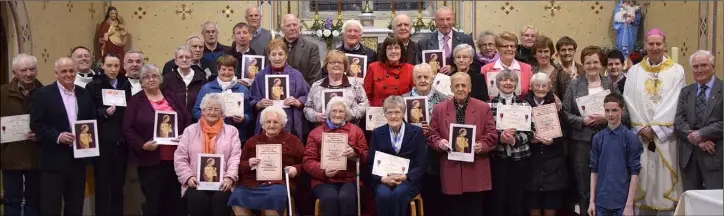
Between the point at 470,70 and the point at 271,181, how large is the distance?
6.94 feet

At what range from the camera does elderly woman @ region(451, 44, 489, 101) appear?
7.79 meters

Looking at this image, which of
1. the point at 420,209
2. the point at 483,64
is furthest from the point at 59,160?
the point at 483,64

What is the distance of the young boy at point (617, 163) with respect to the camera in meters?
7.05

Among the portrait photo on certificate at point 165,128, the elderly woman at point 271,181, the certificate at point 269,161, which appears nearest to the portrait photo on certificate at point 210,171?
the elderly woman at point 271,181

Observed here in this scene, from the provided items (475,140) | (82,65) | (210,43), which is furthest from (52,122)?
(475,140)

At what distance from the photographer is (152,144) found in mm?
7523

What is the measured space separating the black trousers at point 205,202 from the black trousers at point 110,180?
2.77 ft

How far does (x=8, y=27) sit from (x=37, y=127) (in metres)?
3.39

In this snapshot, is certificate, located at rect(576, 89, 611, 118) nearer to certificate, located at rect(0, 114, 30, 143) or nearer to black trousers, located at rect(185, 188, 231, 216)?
black trousers, located at rect(185, 188, 231, 216)

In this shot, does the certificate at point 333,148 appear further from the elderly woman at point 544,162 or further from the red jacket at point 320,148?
the elderly woman at point 544,162

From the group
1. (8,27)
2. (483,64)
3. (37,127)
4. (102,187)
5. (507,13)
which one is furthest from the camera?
(507,13)

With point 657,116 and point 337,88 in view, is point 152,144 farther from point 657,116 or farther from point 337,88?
point 657,116

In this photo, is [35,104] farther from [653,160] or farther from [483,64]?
[653,160]

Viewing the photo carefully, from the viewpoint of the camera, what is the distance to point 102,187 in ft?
25.2
